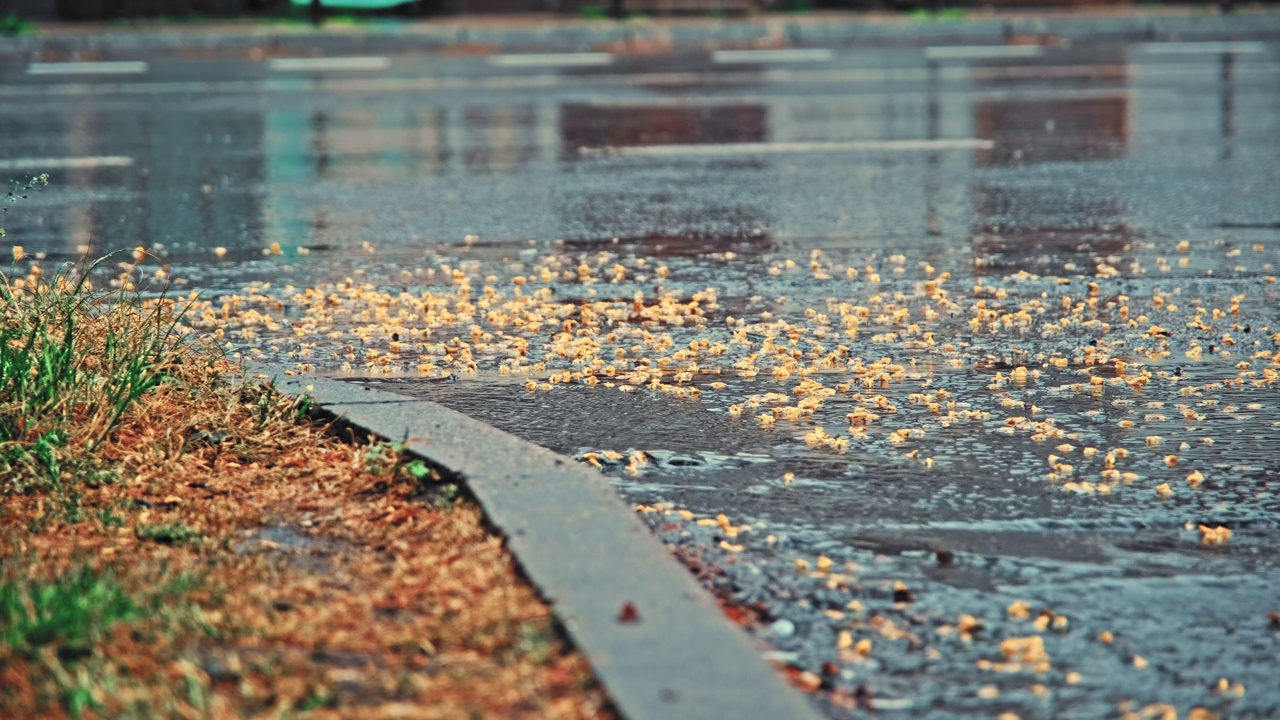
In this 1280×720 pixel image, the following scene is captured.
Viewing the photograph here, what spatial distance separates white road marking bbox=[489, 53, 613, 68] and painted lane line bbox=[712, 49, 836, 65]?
1.11 metres

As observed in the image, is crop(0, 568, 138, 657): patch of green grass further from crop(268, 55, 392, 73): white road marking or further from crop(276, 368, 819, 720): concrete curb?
crop(268, 55, 392, 73): white road marking

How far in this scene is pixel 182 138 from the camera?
11.3m

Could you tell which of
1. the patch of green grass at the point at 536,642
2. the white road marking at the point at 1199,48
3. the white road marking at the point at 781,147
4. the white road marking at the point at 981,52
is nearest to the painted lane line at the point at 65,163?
the white road marking at the point at 781,147

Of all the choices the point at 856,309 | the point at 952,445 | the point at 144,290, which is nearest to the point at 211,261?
the point at 144,290

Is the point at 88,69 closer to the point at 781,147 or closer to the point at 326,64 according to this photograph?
the point at 326,64

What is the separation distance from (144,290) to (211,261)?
0.64m

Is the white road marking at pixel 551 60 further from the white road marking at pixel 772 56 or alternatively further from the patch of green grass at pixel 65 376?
the patch of green grass at pixel 65 376

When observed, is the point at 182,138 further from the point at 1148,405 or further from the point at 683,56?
the point at 1148,405

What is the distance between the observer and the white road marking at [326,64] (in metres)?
15.8

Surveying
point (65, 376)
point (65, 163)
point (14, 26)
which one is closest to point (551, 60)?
point (14, 26)

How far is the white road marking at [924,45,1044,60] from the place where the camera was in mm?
16688

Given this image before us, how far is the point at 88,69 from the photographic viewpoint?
15766 millimetres

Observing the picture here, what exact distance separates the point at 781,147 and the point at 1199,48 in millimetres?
8114

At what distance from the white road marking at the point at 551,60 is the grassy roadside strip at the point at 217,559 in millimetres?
11441
